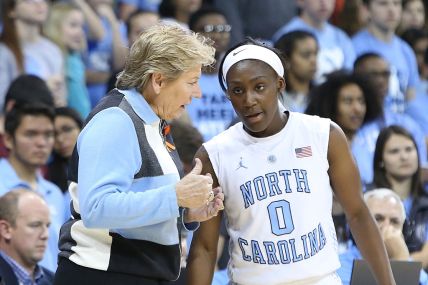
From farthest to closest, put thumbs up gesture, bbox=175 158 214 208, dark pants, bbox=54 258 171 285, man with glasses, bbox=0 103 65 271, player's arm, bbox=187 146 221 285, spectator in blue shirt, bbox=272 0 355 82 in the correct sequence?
spectator in blue shirt, bbox=272 0 355 82 → man with glasses, bbox=0 103 65 271 → player's arm, bbox=187 146 221 285 → dark pants, bbox=54 258 171 285 → thumbs up gesture, bbox=175 158 214 208

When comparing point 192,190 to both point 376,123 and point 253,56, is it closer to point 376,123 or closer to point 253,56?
point 253,56

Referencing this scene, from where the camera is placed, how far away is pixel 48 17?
745 centimetres

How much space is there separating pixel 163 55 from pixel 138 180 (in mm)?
396

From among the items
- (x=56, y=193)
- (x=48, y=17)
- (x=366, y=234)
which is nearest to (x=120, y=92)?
(x=366, y=234)

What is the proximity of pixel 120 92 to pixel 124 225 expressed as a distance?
0.48m

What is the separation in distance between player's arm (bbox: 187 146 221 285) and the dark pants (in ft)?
1.34

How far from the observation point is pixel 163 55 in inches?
130

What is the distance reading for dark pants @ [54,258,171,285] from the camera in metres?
3.29

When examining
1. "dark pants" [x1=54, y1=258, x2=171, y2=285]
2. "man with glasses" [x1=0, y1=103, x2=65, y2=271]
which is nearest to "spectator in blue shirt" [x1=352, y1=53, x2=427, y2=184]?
"man with glasses" [x1=0, y1=103, x2=65, y2=271]

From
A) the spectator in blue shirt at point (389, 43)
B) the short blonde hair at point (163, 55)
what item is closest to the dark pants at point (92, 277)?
the short blonde hair at point (163, 55)

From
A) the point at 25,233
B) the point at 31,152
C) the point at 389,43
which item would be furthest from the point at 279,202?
the point at 389,43

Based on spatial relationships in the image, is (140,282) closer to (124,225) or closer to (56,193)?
(124,225)

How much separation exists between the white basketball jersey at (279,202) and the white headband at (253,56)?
211 mm

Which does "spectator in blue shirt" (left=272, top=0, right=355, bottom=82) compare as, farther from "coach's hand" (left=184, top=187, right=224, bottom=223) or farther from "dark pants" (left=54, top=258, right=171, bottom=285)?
"dark pants" (left=54, top=258, right=171, bottom=285)
